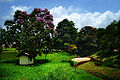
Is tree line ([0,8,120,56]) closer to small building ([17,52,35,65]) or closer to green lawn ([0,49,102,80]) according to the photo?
small building ([17,52,35,65])

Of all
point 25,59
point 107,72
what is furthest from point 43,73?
point 25,59

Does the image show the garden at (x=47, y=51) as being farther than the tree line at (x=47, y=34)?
No

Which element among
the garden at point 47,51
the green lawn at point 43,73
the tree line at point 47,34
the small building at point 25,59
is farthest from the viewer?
the small building at point 25,59

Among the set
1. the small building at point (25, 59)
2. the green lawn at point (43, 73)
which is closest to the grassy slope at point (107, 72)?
the green lawn at point (43, 73)

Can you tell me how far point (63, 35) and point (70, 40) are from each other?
401 centimetres

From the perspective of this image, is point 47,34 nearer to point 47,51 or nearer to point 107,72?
point 47,51

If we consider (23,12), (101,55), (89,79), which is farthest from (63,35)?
(101,55)

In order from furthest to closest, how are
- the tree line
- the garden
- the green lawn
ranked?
1. the tree line
2. the garden
3. the green lawn

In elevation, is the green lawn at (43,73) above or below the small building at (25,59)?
below

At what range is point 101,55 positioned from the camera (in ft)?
14.7

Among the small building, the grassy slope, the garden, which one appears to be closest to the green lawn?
the garden

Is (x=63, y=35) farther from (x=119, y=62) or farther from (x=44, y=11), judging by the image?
(x=119, y=62)

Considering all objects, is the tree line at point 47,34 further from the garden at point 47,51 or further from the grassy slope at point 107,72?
the grassy slope at point 107,72

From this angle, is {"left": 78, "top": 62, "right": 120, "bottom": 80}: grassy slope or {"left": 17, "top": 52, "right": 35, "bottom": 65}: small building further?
{"left": 17, "top": 52, "right": 35, "bottom": 65}: small building
